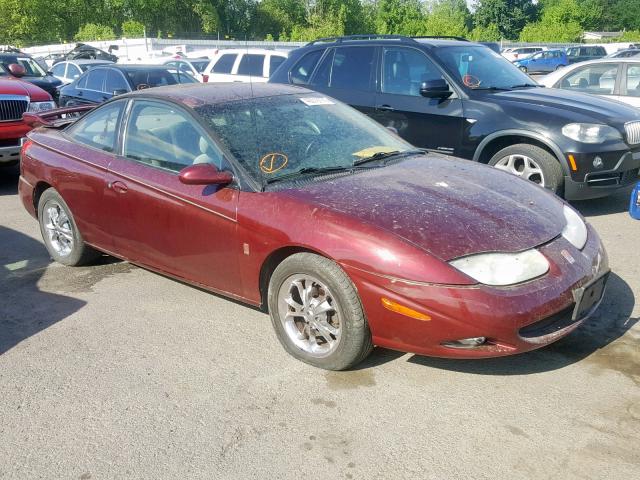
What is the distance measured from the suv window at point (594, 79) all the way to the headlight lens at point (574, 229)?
227 inches

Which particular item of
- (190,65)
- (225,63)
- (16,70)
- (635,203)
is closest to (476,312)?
(635,203)

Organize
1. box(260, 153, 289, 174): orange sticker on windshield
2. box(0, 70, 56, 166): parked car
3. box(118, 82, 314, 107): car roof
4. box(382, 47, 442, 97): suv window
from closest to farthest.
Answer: box(260, 153, 289, 174): orange sticker on windshield < box(118, 82, 314, 107): car roof < box(382, 47, 442, 97): suv window < box(0, 70, 56, 166): parked car

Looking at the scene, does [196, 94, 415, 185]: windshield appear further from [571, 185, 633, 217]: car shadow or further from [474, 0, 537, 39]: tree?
[474, 0, 537, 39]: tree

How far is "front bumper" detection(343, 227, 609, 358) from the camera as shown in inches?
125

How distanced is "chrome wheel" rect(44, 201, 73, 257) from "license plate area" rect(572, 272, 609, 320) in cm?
398

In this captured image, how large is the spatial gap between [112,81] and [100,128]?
22.5ft

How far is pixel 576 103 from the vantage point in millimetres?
6852

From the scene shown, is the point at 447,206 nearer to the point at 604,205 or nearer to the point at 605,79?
the point at 604,205

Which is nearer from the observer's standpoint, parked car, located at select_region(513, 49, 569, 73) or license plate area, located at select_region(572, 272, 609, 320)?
license plate area, located at select_region(572, 272, 609, 320)

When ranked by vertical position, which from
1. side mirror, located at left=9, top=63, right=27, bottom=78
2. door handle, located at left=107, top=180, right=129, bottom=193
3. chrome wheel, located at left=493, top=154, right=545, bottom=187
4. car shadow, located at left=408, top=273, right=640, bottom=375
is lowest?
car shadow, located at left=408, top=273, right=640, bottom=375

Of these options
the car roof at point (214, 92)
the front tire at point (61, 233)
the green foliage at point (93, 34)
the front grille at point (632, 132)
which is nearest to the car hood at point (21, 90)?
the front tire at point (61, 233)

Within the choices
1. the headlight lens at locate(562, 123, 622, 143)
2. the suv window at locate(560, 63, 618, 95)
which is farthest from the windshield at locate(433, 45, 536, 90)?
the suv window at locate(560, 63, 618, 95)

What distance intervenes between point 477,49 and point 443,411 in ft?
18.6

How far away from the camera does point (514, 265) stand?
3.31 metres
